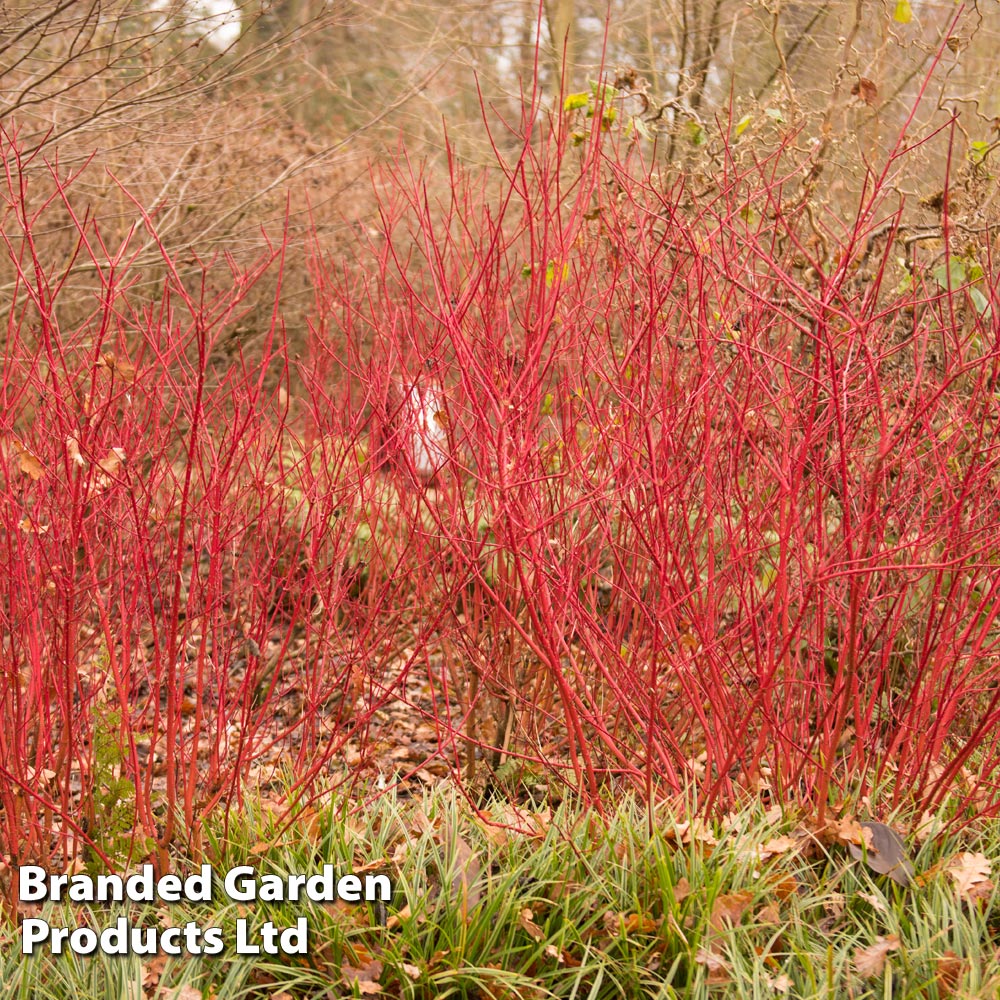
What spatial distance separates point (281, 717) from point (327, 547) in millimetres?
824

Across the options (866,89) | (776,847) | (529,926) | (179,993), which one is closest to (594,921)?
(529,926)

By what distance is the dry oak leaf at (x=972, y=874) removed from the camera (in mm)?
2613

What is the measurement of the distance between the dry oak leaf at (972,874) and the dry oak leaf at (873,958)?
29cm

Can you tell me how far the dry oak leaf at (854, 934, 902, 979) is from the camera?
2.37m

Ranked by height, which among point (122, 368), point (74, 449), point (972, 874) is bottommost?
point (972, 874)

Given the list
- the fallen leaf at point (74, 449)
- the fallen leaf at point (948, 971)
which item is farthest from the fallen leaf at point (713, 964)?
the fallen leaf at point (74, 449)

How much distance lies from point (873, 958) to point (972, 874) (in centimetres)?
45

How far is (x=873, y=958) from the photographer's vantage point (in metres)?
2.37

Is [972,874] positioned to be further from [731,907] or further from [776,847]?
[731,907]

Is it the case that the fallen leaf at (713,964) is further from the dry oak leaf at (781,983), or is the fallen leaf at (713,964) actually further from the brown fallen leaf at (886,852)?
the brown fallen leaf at (886,852)

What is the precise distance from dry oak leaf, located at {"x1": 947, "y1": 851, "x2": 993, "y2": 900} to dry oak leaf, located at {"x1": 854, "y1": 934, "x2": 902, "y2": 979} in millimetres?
292

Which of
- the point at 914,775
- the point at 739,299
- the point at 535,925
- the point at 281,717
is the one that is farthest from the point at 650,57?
the point at 535,925

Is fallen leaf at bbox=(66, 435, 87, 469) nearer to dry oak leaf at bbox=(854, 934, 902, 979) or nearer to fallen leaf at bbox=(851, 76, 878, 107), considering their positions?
dry oak leaf at bbox=(854, 934, 902, 979)

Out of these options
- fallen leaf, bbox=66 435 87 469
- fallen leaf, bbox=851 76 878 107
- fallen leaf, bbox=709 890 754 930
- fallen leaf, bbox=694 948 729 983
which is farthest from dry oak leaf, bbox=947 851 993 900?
fallen leaf, bbox=851 76 878 107
